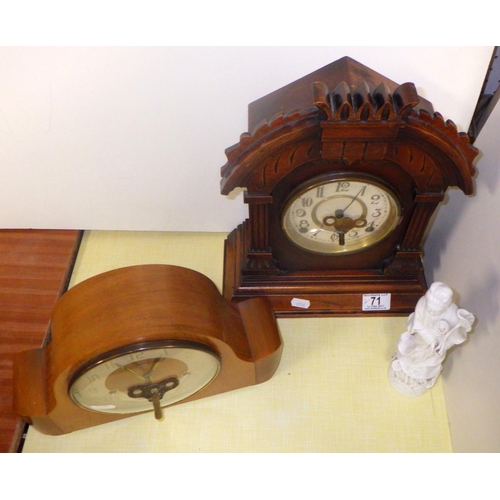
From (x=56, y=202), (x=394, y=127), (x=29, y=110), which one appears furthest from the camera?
(x=56, y=202)

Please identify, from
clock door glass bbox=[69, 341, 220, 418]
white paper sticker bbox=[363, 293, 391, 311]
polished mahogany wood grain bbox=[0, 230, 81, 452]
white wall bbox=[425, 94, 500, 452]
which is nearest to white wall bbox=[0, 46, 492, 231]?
polished mahogany wood grain bbox=[0, 230, 81, 452]

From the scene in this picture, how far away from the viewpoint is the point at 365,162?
0.98 metres

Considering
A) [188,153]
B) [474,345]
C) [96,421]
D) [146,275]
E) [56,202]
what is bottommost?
[96,421]

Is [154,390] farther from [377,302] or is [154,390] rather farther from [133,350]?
[377,302]

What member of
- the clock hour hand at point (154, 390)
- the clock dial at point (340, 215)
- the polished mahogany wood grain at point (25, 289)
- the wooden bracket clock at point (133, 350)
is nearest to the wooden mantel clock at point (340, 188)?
the clock dial at point (340, 215)

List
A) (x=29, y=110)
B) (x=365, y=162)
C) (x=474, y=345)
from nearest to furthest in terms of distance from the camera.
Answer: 1. (x=365, y=162)
2. (x=474, y=345)
3. (x=29, y=110)

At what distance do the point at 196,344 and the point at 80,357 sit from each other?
7.8 inches

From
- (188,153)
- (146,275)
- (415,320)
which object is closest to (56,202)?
(188,153)

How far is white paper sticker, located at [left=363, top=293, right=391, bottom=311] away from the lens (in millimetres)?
1275

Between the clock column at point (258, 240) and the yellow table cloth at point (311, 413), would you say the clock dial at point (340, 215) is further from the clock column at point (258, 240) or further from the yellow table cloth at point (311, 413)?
the yellow table cloth at point (311, 413)

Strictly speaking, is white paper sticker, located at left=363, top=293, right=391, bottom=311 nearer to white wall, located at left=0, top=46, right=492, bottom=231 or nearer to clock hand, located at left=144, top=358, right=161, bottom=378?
white wall, located at left=0, top=46, right=492, bottom=231

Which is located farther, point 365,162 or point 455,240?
point 455,240

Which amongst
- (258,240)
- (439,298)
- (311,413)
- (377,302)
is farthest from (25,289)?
(439,298)

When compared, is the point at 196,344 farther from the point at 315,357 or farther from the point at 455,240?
the point at 455,240
